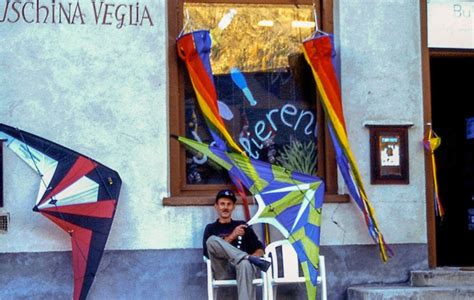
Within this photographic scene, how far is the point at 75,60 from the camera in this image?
29.5ft

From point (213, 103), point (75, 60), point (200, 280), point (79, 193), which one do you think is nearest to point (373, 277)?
point (200, 280)

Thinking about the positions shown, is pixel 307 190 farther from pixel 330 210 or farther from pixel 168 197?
pixel 168 197

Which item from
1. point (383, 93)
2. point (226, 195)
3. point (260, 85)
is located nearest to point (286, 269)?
point (226, 195)

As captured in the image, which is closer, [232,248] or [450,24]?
[232,248]

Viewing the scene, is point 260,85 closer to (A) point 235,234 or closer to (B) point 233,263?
(A) point 235,234

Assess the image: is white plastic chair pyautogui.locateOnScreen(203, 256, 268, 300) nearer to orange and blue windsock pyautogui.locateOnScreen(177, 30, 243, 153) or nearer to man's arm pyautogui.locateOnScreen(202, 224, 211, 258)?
man's arm pyautogui.locateOnScreen(202, 224, 211, 258)

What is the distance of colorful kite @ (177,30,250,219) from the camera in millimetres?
9086

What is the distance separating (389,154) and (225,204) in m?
1.81

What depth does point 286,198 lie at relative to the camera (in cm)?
889

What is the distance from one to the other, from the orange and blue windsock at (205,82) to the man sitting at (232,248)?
0.62 m

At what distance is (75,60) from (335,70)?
2.55 metres

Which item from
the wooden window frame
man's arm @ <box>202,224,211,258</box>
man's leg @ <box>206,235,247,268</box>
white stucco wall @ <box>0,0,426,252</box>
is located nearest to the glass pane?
the wooden window frame

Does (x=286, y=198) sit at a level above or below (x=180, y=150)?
below

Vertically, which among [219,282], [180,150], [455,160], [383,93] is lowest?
[219,282]
